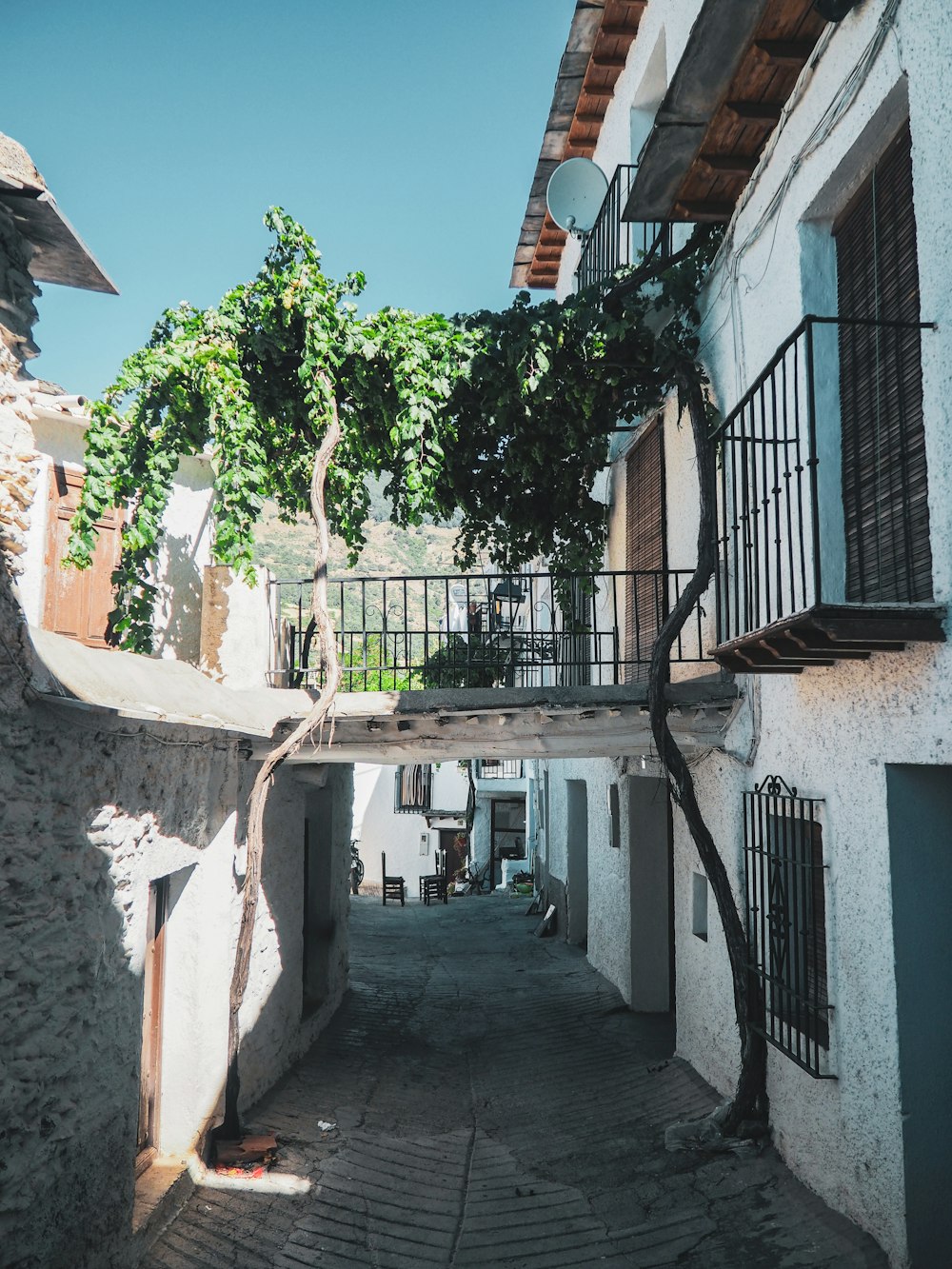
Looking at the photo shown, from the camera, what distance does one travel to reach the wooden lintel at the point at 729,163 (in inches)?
242

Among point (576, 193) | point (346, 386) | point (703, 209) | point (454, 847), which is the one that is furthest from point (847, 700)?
point (454, 847)

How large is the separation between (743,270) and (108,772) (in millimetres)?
5038

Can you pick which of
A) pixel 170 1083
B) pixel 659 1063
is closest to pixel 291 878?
pixel 170 1083

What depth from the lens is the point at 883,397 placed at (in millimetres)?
4664

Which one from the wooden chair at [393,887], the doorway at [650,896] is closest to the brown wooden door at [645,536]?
the doorway at [650,896]

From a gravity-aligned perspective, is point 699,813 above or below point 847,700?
below

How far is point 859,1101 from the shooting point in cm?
458

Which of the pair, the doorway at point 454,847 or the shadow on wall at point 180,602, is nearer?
the shadow on wall at point 180,602

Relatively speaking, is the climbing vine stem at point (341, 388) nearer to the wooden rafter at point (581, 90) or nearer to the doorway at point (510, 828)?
the wooden rafter at point (581, 90)

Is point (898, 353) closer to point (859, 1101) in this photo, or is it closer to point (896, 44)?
point (896, 44)

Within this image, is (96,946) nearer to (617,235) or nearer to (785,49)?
(785,49)

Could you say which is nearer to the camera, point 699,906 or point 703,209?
point 703,209

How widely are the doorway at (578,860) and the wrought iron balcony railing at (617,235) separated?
7.14m

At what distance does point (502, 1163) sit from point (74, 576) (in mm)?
6552
